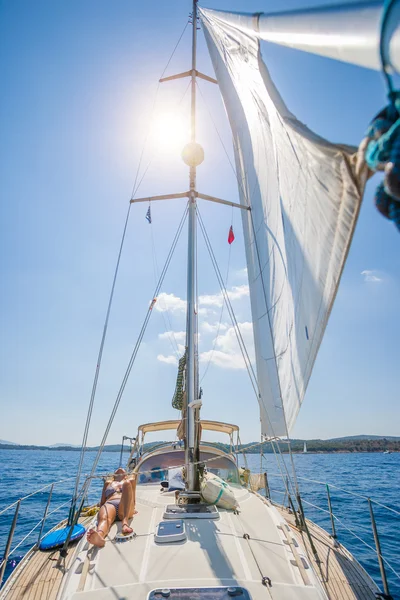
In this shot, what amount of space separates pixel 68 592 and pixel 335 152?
4626 mm

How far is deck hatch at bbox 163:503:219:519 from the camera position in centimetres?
505

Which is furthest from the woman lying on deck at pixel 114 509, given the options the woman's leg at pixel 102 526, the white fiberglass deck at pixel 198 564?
the white fiberglass deck at pixel 198 564

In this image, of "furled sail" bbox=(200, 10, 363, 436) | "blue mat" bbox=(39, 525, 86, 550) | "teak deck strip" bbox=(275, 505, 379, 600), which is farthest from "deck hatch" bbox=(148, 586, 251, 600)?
"blue mat" bbox=(39, 525, 86, 550)

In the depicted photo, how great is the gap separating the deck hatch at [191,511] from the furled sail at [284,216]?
1.83m

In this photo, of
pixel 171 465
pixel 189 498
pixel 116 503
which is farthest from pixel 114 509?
pixel 171 465

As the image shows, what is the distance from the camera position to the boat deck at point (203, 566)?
331 cm

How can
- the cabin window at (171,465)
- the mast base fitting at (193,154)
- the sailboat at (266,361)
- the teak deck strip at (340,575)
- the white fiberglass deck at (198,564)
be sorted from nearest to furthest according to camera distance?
the sailboat at (266,361), the white fiberglass deck at (198,564), the teak deck strip at (340,575), the cabin window at (171,465), the mast base fitting at (193,154)

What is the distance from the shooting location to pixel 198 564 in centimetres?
366

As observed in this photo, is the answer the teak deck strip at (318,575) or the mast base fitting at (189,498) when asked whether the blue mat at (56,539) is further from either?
the mast base fitting at (189,498)

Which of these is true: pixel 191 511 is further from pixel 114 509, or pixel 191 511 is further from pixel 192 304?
pixel 192 304

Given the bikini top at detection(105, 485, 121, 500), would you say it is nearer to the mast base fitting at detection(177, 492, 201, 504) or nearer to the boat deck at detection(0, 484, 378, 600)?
the boat deck at detection(0, 484, 378, 600)

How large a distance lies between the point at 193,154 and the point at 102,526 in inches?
321

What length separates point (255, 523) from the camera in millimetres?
5004

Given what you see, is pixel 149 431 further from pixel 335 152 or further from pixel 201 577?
pixel 335 152
